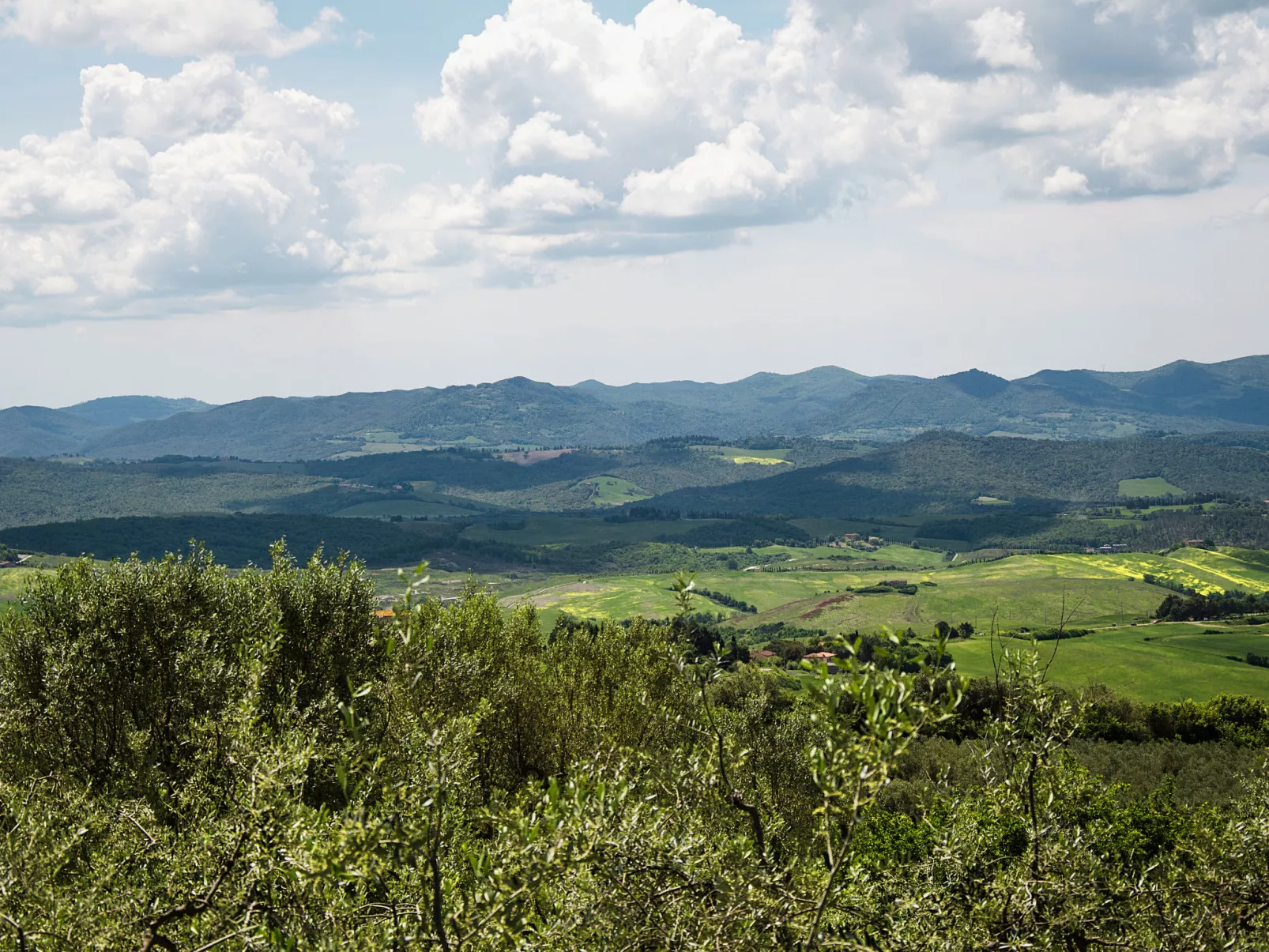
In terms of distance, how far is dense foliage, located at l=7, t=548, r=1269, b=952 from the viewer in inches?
483

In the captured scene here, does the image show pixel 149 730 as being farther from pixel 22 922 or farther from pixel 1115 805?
pixel 1115 805

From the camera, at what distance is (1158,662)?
14438cm

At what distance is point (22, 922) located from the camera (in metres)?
15.0

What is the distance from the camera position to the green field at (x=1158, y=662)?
425 feet

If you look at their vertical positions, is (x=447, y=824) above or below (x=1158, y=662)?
above

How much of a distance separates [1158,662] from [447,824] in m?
155

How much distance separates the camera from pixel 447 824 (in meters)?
20.3

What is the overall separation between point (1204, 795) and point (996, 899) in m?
64.8

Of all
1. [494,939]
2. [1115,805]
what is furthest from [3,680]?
[1115,805]

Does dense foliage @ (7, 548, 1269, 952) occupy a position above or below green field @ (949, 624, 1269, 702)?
above

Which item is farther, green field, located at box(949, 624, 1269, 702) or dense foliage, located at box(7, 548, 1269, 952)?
green field, located at box(949, 624, 1269, 702)

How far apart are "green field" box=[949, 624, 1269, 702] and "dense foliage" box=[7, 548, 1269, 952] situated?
113 meters

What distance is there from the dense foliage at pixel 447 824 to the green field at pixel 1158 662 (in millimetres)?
113325

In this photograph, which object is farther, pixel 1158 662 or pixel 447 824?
pixel 1158 662
